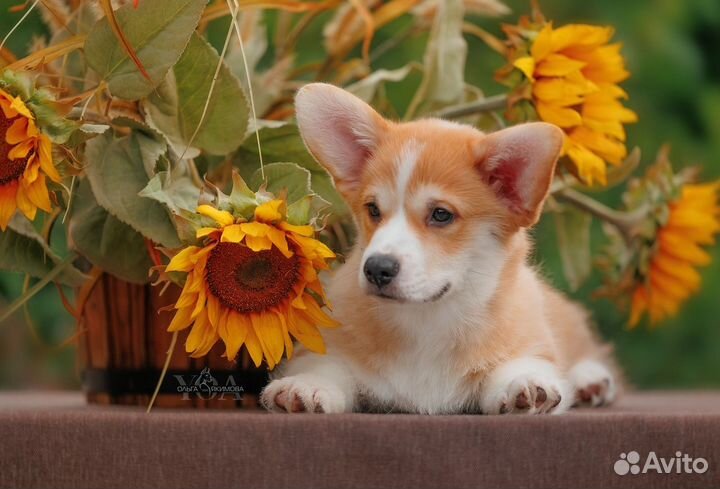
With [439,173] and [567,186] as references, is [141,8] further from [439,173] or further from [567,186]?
[567,186]

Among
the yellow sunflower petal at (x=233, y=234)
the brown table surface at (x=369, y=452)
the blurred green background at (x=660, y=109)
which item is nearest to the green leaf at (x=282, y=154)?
the yellow sunflower petal at (x=233, y=234)

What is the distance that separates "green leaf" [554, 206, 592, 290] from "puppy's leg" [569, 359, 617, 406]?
0.52 ft

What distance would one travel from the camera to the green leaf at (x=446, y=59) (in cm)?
161

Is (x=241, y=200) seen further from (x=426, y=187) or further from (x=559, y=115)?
(x=559, y=115)

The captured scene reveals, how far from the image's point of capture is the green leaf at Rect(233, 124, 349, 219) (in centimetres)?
143

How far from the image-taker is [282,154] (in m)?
1.44

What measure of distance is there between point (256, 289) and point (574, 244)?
2.40ft

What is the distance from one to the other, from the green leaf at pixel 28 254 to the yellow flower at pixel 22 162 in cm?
16

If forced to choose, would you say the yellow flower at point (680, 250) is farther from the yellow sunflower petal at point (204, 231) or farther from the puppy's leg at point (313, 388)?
the yellow sunflower petal at point (204, 231)

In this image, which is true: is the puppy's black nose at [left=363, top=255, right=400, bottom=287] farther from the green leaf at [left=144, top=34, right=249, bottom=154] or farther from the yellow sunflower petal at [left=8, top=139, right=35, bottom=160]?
the yellow sunflower petal at [left=8, top=139, right=35, bottom=160]

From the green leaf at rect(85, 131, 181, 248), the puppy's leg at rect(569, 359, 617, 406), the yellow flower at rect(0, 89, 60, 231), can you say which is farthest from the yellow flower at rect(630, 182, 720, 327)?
the yellow flower at rect(0, 89, 60, 231)

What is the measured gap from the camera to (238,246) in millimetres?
1192

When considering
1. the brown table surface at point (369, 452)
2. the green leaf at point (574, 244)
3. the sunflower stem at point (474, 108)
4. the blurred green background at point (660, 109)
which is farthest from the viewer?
the blurred green background at point (660, 109)
